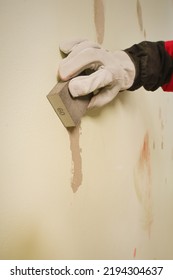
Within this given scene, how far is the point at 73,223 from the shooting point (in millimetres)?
565

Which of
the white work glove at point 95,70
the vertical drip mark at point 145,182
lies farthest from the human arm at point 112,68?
the vertical drip mark at point 145,182

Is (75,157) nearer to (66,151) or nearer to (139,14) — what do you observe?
(66,151)

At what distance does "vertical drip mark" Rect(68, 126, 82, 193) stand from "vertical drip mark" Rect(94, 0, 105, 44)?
292 millimetres

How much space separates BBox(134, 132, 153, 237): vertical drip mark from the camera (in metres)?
0.89

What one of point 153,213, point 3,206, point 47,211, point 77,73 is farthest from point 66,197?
point 153,213

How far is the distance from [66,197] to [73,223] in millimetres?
76

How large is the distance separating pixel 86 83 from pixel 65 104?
0.07m

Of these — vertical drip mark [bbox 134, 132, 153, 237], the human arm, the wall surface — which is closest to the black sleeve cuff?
the human arm

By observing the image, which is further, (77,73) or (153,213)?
(153,213)

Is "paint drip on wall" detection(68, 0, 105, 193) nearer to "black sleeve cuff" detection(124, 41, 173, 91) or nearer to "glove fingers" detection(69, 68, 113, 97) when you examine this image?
"glove fingers" detection(69, 68, 113, 97)

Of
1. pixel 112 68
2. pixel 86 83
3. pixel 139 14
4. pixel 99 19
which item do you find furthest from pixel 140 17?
pixel 86 83

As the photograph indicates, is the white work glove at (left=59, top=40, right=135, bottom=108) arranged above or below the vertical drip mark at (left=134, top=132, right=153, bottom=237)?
above

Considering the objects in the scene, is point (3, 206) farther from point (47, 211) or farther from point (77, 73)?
point (77, 73)

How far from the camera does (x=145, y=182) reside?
0.95 meters
